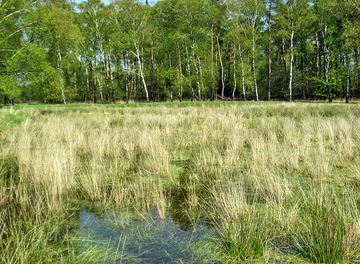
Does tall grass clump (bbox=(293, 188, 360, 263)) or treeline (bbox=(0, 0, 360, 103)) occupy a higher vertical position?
treeline (bbox=(0, 0, 360, 103))

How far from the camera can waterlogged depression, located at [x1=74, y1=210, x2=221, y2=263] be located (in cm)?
187

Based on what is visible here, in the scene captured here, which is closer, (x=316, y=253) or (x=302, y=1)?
(x=316, y=253)

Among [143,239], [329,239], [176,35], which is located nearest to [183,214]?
[143,239]

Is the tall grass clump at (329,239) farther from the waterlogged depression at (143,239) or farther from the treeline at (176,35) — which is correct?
the treeline at (176,35)

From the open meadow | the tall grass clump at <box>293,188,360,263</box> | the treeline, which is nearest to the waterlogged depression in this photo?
the open meadow

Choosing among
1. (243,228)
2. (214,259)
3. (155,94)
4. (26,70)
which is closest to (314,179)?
A: (243,228)

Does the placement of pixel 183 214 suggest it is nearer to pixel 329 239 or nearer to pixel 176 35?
pixel 329 239

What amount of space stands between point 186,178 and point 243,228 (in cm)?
196

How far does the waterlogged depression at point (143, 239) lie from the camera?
1874mm

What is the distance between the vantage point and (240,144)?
5750mm

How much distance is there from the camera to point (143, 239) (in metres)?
2.13

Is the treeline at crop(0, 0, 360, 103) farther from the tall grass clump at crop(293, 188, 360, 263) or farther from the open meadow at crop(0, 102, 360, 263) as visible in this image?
the tall grass clump at crop(293, 188, 360, 263)

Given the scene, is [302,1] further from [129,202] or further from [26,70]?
[129,202]

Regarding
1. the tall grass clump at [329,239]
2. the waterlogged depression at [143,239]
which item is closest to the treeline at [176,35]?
the waterlogged depression at [143,239]
